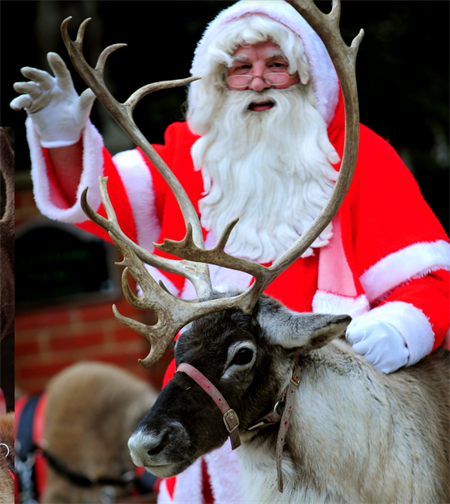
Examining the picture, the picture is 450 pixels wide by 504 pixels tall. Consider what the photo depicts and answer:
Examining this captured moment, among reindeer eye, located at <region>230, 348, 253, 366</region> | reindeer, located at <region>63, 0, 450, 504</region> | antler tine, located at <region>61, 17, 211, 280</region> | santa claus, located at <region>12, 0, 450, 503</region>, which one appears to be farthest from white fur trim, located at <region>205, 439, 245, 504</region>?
antler tine, located at <region>61, 17, 211, 280</region>

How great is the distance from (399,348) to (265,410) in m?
0.43

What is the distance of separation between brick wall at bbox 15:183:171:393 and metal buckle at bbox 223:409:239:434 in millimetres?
3449

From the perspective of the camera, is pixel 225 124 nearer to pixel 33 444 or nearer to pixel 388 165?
pixel 388 165

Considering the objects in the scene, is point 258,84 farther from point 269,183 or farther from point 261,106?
point 269,183

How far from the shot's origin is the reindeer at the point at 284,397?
5.40 feet

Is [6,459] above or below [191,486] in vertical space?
above

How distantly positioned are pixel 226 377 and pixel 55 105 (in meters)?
0.99

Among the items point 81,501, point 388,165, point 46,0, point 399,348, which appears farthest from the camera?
point 46,0

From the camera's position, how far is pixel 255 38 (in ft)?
6.98

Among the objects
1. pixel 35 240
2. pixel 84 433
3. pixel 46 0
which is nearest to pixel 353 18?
pixel 46 0

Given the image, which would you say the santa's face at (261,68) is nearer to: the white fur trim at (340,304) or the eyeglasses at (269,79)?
the eyeglasses at (269,79)

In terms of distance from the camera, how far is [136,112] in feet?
14.1

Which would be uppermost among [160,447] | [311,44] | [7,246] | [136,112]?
[311,44]

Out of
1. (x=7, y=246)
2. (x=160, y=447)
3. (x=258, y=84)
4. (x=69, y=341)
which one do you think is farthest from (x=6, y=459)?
(x=69, y=341)
